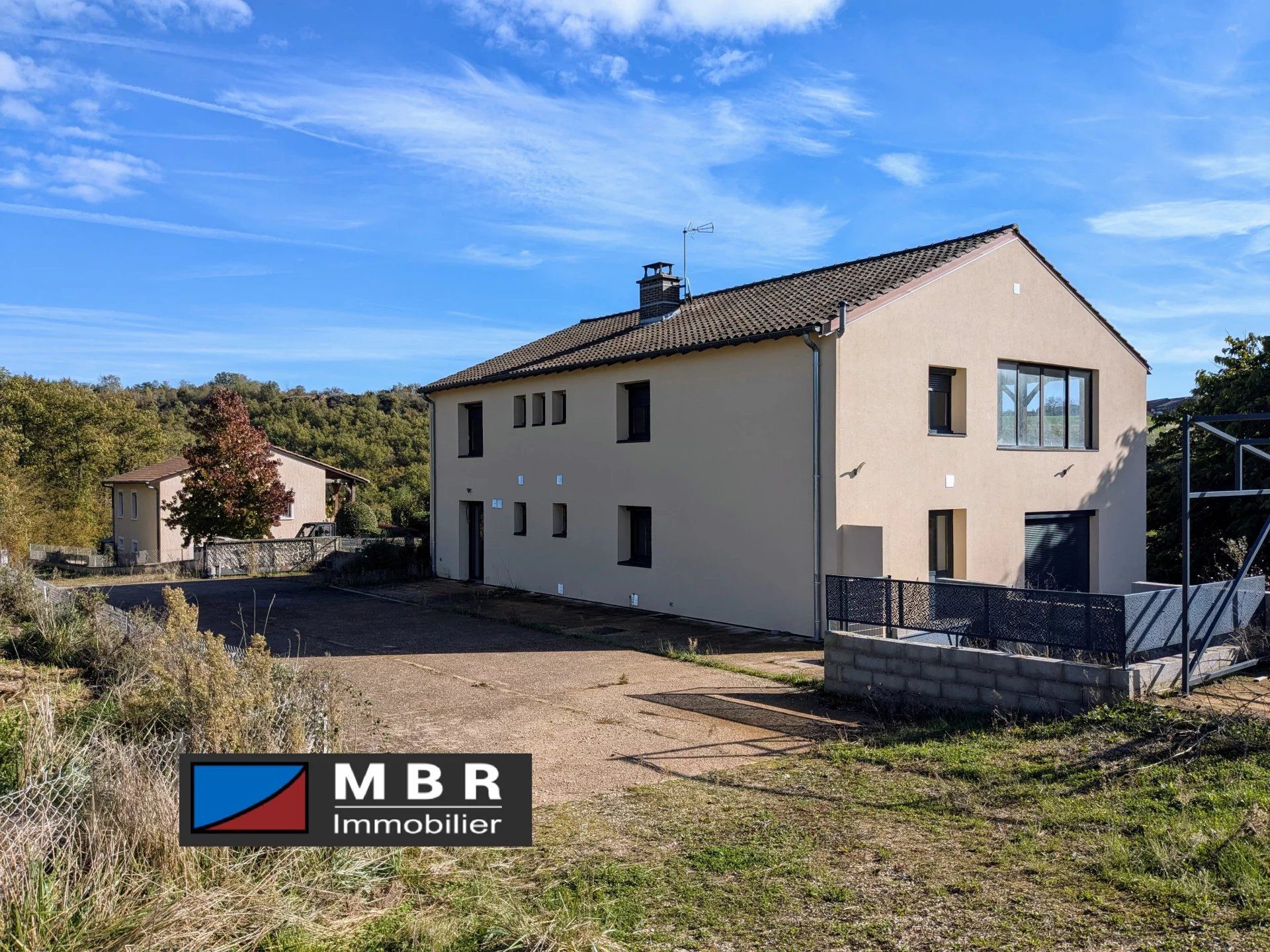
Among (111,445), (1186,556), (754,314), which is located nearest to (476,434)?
(754,314)

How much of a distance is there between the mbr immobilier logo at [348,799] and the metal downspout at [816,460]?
10.1 meters

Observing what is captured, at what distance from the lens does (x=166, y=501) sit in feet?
126

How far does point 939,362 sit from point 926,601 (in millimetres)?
6820

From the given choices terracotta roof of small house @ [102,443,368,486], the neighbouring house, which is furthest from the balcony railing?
terracotta roof of small house @ [102,443,368,486]

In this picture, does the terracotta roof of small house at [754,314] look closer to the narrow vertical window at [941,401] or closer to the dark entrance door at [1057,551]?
the narrow vertical window at [941,401]

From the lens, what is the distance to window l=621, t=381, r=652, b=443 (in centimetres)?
1834

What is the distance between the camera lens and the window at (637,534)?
1838 cm

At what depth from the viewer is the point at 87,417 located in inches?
1964

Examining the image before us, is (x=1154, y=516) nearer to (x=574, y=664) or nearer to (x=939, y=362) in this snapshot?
(x=939, y=362)

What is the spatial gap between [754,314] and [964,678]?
9.45 meters

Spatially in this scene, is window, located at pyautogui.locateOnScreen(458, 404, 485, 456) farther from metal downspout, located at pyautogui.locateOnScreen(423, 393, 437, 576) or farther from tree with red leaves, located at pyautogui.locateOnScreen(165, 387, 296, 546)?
tree with red leaves, located at pyautogui.locateOnScreen(165, 387, 296, 546)

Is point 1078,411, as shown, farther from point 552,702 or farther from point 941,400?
point 552,702

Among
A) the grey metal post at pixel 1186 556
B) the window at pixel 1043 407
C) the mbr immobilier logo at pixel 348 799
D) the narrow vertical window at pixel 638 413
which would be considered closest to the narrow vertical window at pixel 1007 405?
the window at pixel 1043 407

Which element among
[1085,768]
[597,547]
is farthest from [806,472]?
[1085,768]
